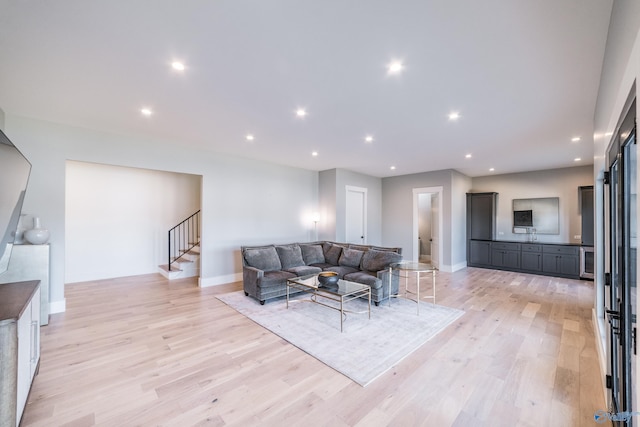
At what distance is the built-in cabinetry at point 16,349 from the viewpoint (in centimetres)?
152

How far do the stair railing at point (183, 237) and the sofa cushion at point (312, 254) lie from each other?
3.08 m

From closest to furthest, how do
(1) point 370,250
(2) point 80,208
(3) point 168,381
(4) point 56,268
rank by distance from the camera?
(3) point 168,381, (4) point 56,268, (1) point 370,250, (2) point 80,208

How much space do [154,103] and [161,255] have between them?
483 centimetres

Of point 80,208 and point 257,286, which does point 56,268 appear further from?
point 257,286

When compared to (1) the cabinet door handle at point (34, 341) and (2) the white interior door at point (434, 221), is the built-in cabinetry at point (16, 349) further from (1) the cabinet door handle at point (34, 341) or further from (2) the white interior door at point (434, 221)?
(2) the white interior door at point (434, 221)

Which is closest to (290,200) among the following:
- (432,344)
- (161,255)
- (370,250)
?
(370,250)

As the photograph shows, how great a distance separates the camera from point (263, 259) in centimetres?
495

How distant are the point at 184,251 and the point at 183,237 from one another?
462 mm

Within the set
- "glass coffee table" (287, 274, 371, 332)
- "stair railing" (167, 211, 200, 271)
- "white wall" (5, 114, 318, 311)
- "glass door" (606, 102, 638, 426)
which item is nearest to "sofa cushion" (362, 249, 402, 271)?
"glass coffee table" (287, 274, 371, 332)

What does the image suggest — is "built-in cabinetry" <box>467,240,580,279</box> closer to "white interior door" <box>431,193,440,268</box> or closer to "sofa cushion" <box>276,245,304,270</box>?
"white interior door" <box>431,193,440,268</box>

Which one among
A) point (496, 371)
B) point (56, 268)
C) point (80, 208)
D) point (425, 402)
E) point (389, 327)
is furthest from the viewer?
point (80, 208)

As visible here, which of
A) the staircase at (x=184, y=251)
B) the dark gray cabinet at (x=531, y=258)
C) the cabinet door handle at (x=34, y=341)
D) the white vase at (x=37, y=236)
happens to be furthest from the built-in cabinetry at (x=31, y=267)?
the dark gray cabinet at (x=531, y=258)

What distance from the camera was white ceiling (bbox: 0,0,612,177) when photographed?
5.77ft

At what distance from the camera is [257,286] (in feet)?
14.2
